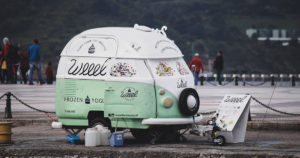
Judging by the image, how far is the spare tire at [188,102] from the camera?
1283cm

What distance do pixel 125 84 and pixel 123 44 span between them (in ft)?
2.52

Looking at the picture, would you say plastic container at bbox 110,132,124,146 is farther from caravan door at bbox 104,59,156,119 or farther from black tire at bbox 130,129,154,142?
black tire at bbox 130,129,154,142

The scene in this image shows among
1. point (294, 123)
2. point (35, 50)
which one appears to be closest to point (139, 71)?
point (294, 123)

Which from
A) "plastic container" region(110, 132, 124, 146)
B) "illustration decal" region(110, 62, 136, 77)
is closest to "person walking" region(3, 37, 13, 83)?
"illustration decal" region(110, 62, 136, 77)

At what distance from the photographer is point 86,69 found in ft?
42.7

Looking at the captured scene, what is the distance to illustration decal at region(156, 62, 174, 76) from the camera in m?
12.9

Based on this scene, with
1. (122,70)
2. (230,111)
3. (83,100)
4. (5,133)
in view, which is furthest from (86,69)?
(230,111)

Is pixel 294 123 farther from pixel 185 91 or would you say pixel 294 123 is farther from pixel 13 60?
pixel 13 60

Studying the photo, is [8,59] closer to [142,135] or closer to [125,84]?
[142,135]

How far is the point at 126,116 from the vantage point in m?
12.7

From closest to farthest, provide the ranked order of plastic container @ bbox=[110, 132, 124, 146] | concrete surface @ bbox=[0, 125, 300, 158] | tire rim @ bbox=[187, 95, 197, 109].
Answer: concrete surface @ bbox=[0, 125, 300, 158] < plastic container @ bbox=[110, 132, 124, 146] < tire rim @ bbox=[187, 95, 197, 109]

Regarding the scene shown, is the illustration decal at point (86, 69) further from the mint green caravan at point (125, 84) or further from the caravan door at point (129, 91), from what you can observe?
the caravan door at point (129, 91)

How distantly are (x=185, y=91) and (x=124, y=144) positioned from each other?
1.51 m

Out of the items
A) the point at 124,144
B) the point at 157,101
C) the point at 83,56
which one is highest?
the point at 83,56
